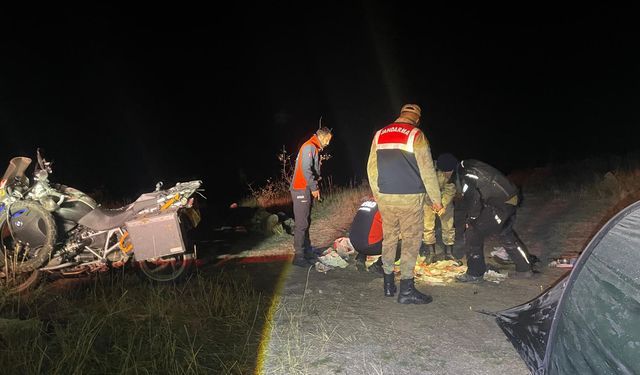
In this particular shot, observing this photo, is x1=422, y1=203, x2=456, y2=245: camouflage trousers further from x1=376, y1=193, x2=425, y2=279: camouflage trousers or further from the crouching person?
x1=376, y1=193, x2=425, y2=279: camouflage trousers

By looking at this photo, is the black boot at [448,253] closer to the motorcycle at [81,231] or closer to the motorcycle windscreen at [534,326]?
the motorcycle windscreen at [534,326]

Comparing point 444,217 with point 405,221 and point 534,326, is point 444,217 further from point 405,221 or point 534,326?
point 534,326

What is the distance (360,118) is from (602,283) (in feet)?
148

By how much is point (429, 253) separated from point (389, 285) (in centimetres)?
153

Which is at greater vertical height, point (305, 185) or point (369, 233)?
point (305, 185)

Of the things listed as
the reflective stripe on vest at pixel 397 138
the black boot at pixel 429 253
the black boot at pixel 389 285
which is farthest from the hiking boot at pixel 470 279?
the reflective stripe on vest at pixel 397 138

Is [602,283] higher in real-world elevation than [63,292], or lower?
higher

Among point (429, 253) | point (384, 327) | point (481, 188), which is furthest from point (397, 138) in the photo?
point (429, 253)

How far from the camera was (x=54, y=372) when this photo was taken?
3.51m

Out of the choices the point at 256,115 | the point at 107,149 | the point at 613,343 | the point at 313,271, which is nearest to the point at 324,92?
the point at 256,115

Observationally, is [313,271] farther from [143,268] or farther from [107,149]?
[107,149]

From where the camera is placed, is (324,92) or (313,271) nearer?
(313,271)

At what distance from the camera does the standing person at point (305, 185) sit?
671 cm

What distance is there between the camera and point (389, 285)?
5.46m
